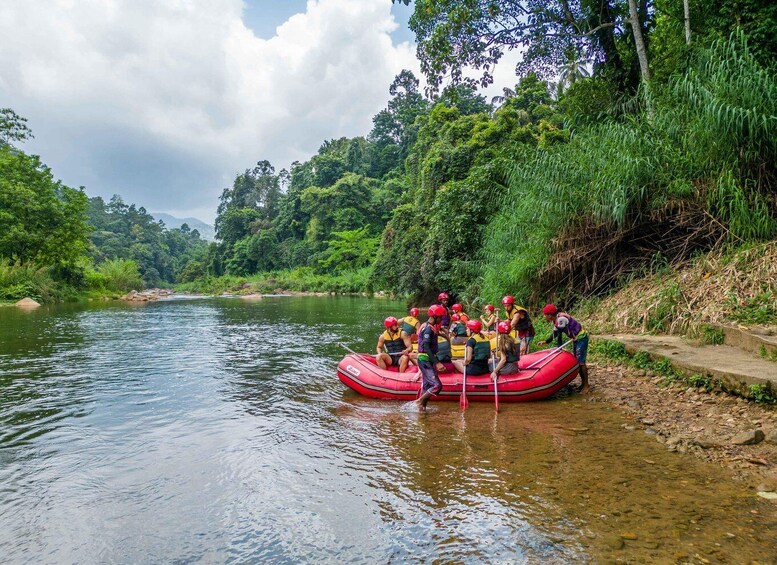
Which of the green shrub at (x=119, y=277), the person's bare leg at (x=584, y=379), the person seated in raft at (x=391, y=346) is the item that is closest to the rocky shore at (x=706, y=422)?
the person's bare leg at (x=584, y=379)

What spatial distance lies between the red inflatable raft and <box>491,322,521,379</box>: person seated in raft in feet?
0.29

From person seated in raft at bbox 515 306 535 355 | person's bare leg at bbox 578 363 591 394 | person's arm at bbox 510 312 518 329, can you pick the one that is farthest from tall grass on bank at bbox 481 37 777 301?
person's bare leg at bbox 578 363 591 394

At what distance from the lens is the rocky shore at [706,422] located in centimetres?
421

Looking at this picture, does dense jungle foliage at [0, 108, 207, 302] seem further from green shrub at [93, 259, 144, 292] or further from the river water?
the river water

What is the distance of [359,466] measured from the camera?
192 inches

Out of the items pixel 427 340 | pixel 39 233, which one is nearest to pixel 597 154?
pixel 427 340

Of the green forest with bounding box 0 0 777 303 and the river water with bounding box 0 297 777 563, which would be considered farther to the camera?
the green forest with bounding box 0 0 777 303

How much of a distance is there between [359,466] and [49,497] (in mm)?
2806

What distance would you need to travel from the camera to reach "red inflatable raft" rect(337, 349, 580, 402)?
6.88m

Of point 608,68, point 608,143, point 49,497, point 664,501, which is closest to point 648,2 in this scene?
point 608,68

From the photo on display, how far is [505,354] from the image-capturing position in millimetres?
7012

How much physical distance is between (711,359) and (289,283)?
46398 mm

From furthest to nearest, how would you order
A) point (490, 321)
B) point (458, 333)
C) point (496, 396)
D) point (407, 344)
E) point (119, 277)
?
1. point (119, 277)
2. point (490, 321)
3. point (458, 333)
4. point (407, 344)
5. point (496, 396)

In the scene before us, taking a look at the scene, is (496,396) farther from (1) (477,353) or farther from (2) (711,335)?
(2) (711,335)
